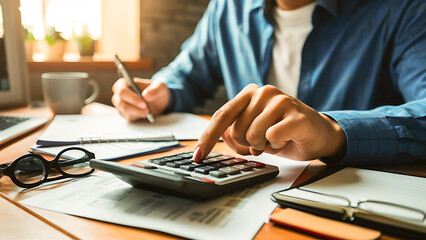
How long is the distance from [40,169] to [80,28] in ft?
5.42

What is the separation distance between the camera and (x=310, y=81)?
105cm

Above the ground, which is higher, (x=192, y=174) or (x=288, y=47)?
(x=288, y=47)

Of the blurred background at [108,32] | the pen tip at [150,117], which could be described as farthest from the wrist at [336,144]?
the blurred background at [108,32]

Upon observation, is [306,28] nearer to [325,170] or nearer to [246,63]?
[246,63]

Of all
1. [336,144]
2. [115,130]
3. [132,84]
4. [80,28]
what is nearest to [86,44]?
[80,28]

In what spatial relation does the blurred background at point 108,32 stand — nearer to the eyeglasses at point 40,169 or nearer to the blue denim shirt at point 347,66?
the blue denim shirt at point 347,66

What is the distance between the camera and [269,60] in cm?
114

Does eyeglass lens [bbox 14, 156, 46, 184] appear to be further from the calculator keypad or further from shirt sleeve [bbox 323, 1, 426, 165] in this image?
shirt sleeve [bbox 323, 1, 426, 165]

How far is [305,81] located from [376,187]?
2.13 feet

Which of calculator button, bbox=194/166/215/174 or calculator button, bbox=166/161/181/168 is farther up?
calculator button, bbox=194/166/215/174

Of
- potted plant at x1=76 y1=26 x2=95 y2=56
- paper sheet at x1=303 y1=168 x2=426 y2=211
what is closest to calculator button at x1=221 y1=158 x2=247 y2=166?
paper sheet at x1=303 y1=168 x2=426 y2=211

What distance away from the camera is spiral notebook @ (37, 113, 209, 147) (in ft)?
2.26

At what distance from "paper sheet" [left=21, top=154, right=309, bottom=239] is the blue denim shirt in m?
0.24

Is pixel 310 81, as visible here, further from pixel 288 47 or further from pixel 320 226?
pixel 320 226
